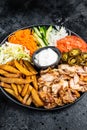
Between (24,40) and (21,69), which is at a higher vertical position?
(24,40)

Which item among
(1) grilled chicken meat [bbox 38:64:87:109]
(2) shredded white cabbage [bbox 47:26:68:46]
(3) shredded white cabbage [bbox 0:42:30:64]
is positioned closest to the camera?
(1) grilled chicken meat [bbox 38:64:87:109]

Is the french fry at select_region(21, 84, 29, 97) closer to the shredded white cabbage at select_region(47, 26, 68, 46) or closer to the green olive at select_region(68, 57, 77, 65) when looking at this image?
the green olive at select_region(68, 57, 77, 65)

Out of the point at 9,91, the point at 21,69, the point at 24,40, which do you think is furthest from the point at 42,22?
the point at 9,91

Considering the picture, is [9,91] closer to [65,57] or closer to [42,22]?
[65,57]

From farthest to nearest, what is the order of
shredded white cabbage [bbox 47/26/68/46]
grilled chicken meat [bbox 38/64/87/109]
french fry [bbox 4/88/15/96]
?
shredded white cabbage [bbox 47/26/68/46]
french fry [bbox 4/88/15/96]
grilled chicken meat [bbox 38/64/87/109]

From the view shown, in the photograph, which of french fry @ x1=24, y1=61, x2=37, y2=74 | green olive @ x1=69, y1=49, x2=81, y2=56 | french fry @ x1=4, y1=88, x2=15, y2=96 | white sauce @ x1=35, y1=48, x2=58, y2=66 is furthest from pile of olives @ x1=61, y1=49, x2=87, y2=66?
french fry @ x1=4, y1=88, x2=15, y2=96

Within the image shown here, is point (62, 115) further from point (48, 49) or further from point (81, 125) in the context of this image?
point (48, 49)
